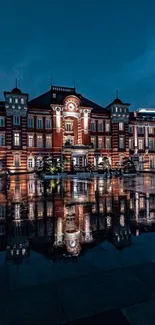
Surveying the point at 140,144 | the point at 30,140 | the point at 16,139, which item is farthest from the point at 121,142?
the point at 16,139

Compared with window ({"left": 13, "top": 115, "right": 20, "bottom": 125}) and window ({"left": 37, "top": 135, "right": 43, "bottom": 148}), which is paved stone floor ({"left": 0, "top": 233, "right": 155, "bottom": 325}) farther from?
window ({"left": 37, "top": 135, "right": 43, "bottom": 148})

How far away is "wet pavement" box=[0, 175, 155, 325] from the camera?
2412 millimetres

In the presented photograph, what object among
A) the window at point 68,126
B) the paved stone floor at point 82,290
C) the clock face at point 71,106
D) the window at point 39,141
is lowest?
the paved stone floor at point 82,290

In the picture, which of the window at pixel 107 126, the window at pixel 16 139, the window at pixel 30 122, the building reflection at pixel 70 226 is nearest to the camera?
the building reflection at pixel 70 226

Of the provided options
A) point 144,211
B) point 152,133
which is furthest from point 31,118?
point 144,211

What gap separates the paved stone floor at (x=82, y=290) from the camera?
235cm

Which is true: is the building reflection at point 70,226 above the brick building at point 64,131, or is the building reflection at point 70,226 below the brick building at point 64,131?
below

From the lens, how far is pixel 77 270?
3.40 meters

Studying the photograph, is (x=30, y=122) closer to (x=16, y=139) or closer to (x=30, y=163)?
(x=16, y=139)

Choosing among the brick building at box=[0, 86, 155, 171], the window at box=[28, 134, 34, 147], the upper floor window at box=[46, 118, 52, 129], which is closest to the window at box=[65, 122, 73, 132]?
the brick building at box=[0, 86, 155, 171]

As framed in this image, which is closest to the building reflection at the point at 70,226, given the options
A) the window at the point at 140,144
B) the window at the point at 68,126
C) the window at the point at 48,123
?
the window at the point at 48,123

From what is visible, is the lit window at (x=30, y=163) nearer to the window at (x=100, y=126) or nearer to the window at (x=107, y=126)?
the window at (x=100, y=126)

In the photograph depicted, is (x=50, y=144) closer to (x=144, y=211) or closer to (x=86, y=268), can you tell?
(x=144, y=211)

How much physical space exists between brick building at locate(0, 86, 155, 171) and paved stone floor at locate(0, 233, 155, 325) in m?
34.9
